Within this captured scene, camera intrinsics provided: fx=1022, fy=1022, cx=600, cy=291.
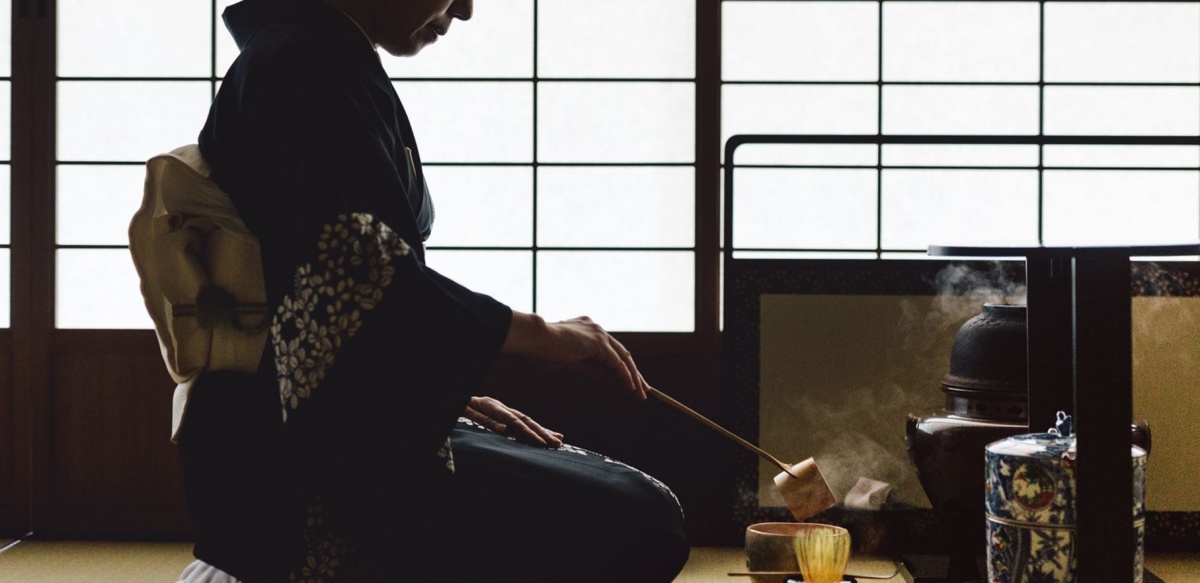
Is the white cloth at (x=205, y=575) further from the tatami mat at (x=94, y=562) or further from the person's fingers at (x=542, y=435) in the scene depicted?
the tatami mat at (x=94, y=562)

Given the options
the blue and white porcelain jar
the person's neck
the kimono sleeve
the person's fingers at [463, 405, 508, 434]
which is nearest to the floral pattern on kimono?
the kimono sleeve

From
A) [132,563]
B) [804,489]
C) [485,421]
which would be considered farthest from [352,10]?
[132,563]

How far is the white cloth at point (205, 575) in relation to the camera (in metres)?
1.86

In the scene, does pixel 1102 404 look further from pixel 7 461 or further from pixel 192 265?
pixel 7 461

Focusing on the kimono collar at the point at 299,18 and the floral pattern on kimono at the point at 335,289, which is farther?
the kimono collar at the point at 299,18

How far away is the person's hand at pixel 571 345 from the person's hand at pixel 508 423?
32 cm

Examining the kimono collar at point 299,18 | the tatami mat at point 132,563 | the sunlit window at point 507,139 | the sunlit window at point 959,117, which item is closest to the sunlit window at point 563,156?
the sunlit window at point 507,139

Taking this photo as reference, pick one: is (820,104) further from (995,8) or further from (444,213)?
(444,213)

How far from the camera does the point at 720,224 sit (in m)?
3.24

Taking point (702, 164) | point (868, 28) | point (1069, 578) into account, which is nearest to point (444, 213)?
point (702, 164)

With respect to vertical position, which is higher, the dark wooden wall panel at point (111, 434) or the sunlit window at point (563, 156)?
the sunlit window at point (563, 156)

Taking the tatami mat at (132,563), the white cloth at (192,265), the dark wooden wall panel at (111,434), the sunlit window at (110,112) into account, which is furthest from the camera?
the sunlit window at (110,112)

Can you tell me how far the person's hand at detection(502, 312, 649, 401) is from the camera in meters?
1.43

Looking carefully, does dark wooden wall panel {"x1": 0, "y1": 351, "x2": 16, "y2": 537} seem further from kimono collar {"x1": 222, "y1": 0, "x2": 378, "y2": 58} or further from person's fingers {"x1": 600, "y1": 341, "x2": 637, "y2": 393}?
person's fingers {"x1": 600, "y1": 341, "x2": 637, "y2": 393}
